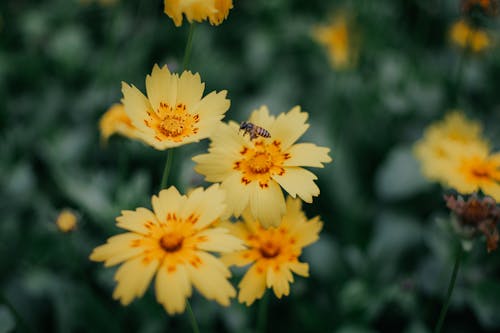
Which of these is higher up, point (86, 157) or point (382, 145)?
point (382, 145)

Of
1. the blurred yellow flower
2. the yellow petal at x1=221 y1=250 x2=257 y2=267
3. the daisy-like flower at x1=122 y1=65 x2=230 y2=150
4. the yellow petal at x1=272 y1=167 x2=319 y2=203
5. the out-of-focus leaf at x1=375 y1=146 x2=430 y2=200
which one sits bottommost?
the yellow petal at x1=221 y1=250 x2=257 y2=267

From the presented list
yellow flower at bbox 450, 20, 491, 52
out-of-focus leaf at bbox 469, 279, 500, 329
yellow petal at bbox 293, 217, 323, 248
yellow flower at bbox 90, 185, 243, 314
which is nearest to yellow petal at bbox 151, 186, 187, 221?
yellow flower at bbox 90, 185, 243, 314

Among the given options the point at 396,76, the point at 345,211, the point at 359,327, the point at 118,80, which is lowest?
the point at 359,327

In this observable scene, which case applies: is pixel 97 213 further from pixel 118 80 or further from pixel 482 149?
pixel 482 149

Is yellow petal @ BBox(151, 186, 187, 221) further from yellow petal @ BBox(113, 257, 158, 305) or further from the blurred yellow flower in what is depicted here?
the blurred yellow flower

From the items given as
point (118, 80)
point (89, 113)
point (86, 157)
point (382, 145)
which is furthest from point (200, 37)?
point (382, 145)

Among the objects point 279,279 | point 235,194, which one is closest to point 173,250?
point 235,194
